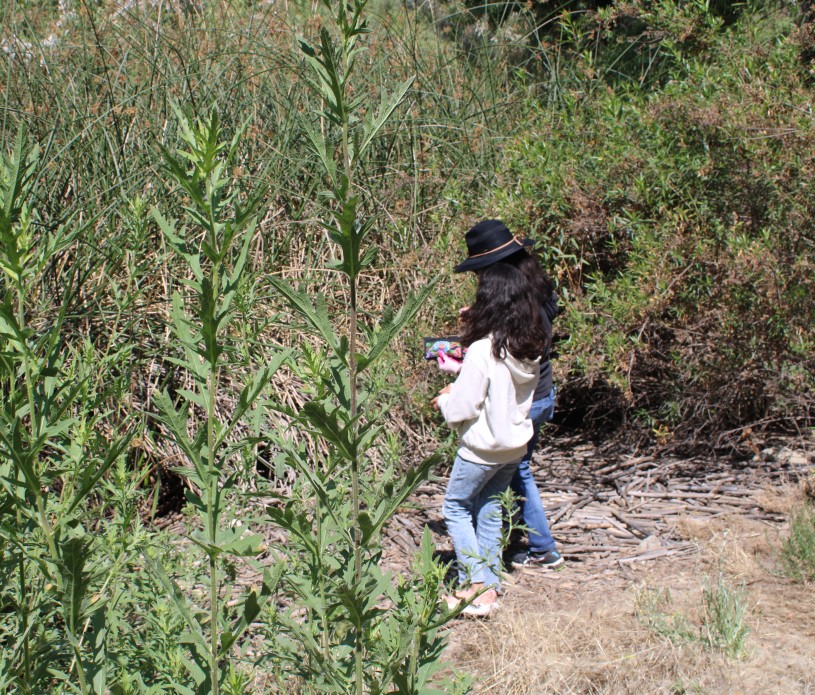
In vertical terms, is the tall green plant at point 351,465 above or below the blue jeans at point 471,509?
above

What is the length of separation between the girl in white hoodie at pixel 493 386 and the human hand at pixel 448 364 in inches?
9.3

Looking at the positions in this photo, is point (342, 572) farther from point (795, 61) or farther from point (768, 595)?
point (795, 61)

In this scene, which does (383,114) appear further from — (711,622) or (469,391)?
(711,622)

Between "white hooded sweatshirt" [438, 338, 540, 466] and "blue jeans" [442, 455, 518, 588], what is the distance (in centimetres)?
9

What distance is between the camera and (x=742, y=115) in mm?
5109

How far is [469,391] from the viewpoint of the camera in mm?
3932

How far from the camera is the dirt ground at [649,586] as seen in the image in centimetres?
322

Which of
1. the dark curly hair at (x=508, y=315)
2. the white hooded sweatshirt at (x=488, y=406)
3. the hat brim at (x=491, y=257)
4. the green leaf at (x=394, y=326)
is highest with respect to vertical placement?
the green leaf at (x=394, y=326)

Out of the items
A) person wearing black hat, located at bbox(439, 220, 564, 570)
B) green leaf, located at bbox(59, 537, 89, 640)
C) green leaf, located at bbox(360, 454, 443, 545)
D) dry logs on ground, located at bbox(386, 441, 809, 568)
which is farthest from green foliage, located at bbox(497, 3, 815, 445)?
green leaf, located at bbox(59, 537, 89, 640)

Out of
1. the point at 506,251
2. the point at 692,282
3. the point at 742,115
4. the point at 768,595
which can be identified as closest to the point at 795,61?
the point at 742,115

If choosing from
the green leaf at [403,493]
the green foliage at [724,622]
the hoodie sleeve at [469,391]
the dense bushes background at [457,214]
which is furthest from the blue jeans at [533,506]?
the green leaf at [403,493]

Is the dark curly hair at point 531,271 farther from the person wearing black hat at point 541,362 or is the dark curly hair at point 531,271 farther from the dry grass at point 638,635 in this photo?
the dry grass at point 638,635

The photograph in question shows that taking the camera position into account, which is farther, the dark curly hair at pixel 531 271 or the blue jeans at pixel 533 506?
the blue jeans at pixel 533 506

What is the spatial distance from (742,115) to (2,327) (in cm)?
456
